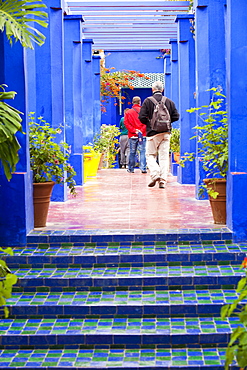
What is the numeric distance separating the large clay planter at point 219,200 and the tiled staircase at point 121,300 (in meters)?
0.56

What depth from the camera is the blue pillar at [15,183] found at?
716cm

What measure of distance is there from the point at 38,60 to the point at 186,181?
412 centimetres

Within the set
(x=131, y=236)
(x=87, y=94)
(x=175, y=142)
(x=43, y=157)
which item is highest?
(x=87, y=94)

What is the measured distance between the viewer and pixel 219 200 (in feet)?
25.4

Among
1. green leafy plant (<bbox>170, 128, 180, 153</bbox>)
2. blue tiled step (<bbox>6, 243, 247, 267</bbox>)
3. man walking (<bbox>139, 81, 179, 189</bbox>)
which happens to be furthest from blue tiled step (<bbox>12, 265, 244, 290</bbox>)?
green leafy plant (<bbox>170, 128, 180, 153</bbox>)

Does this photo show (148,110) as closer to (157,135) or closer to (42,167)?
(157,135)

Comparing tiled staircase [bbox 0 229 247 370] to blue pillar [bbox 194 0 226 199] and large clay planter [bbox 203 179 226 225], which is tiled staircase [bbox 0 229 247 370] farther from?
blue pillar [bbox 194 0 226 199]

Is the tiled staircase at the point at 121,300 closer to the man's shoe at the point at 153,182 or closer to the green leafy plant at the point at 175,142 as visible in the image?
the man's shoe at the point at 153,182

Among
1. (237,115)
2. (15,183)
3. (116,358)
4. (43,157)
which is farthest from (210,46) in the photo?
(116,358)

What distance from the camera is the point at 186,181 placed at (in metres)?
13.2

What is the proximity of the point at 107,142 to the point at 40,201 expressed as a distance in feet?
40.6

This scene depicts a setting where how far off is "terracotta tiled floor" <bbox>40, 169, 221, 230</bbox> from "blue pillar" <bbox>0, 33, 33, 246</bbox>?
56 centimetres

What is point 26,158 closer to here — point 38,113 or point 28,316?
point 28,316

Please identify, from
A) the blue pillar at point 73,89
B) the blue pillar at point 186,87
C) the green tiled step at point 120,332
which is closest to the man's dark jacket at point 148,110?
the blue pillar at point 186,87
